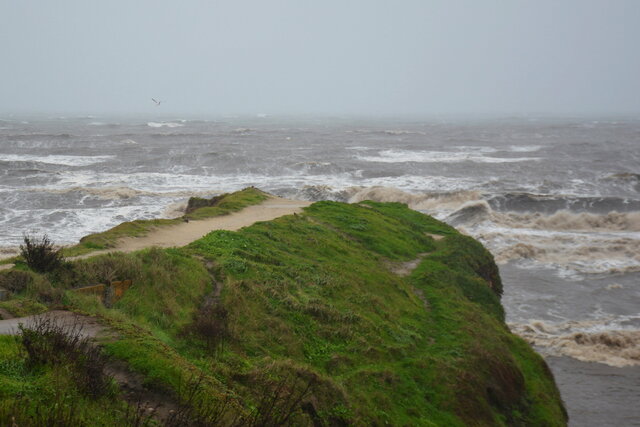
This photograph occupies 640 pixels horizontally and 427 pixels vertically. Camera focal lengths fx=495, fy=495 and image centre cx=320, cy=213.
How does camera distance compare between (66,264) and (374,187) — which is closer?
(66,264)

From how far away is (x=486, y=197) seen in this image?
37.1m

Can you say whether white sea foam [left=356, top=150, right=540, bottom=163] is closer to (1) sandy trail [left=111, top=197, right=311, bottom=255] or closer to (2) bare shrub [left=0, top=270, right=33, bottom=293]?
(1) sandy trail [left=111, top=197, right=311, bottom=255]

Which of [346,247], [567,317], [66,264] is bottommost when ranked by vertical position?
[567,317]

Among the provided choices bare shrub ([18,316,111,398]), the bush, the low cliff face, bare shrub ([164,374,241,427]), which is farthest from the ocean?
the bush

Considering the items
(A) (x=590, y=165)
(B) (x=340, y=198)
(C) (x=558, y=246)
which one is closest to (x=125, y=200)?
(B) (x=340, y=198)

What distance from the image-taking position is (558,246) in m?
26.0

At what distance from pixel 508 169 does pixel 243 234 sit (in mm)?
44270

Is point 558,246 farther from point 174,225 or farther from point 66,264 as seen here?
point 66,264

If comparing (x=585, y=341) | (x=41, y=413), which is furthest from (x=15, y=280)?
(x=585, y=341)

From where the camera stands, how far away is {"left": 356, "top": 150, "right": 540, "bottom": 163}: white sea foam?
2333 inches

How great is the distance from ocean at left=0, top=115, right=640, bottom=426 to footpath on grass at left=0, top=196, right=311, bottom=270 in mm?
7483

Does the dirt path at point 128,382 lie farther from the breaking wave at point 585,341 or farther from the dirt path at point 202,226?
the breaking wave at point 585,341

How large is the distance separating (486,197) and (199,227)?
25.8 meters

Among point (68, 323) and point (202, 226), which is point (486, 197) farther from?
point (68, 323)
